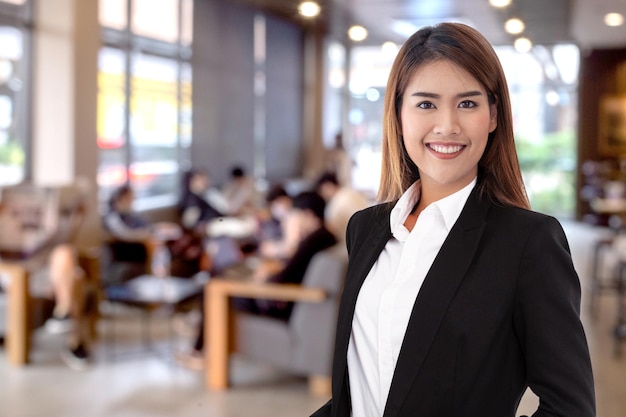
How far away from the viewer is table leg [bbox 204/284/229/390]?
13.4 feet

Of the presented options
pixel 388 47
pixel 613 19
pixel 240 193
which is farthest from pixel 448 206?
pixel 240 193

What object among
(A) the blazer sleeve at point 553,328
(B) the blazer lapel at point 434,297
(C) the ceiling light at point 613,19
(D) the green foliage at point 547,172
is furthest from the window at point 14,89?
(A) the blazer sleeve at point 553,328

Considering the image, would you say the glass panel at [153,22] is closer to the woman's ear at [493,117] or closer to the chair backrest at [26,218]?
the chair backrest at [26,218]

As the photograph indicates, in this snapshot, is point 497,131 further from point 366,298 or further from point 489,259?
point 366,298

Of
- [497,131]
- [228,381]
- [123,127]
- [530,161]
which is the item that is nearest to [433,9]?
[530,161]

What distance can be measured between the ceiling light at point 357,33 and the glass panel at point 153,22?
3481 millimetres

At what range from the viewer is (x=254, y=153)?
6.62m

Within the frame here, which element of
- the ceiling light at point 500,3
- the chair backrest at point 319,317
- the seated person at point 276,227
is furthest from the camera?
the seated person at point 276,227

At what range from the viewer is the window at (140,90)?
19.2ft

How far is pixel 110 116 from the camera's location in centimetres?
612

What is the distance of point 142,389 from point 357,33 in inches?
91.3

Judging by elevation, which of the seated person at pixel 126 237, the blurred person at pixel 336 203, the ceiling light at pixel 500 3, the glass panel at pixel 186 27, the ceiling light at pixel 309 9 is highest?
the glass panel at pixel 186 27

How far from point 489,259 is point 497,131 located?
6.5 inches

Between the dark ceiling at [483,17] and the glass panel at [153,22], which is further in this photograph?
the glass panel at [153,22]
